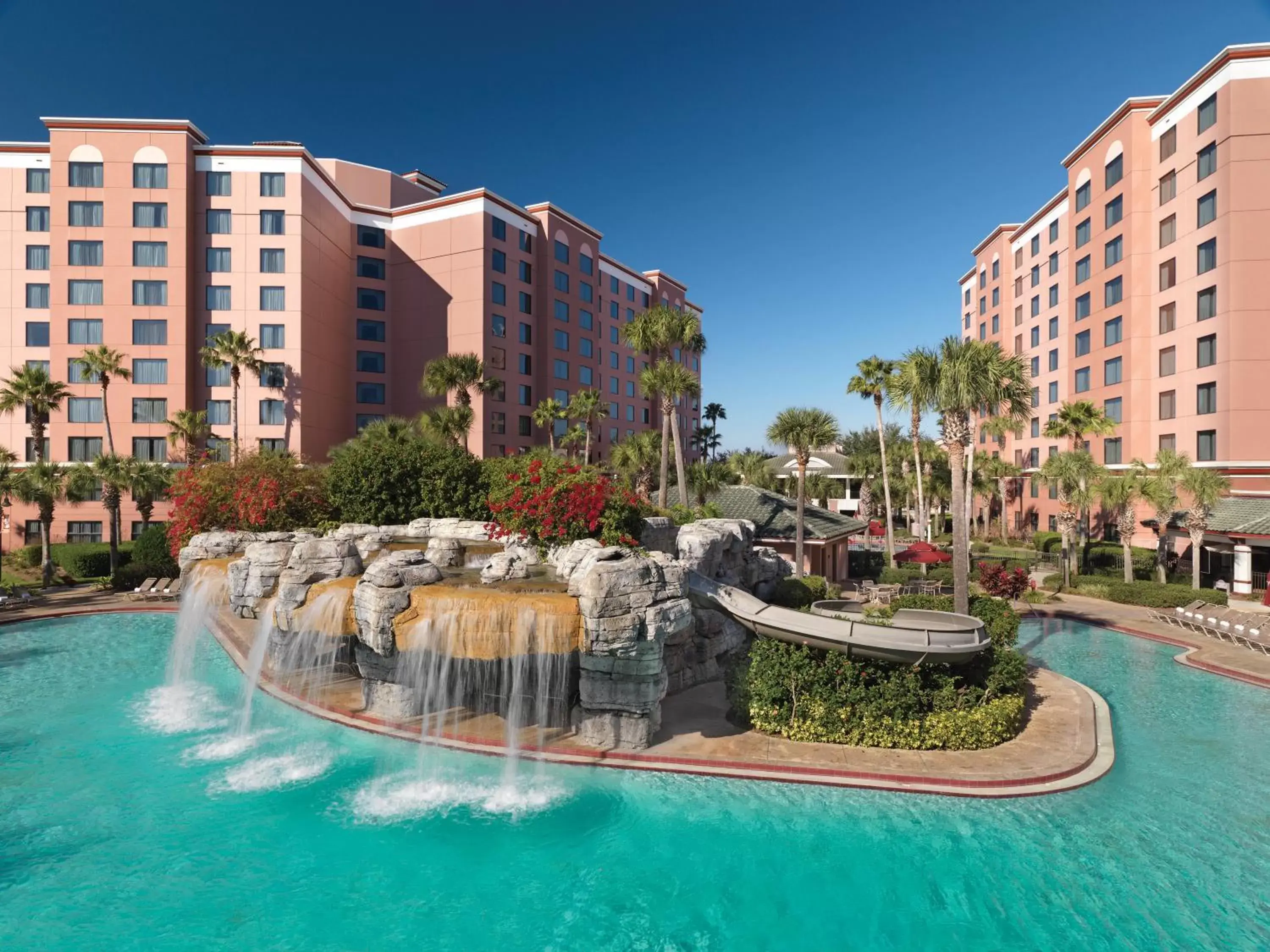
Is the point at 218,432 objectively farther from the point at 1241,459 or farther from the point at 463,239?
the point at 1241,459

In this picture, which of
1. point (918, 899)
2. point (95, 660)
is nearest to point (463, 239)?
point (95, 660)

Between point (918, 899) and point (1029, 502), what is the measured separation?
58105 millimetres

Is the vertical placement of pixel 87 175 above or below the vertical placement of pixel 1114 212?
above

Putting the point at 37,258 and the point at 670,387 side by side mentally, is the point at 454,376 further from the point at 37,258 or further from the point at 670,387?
the point at 37,258

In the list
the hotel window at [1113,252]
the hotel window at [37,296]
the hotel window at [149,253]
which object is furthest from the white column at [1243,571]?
the hotel window at [37,296]

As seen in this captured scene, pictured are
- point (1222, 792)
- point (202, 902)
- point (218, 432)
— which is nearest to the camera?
point (202, 902)

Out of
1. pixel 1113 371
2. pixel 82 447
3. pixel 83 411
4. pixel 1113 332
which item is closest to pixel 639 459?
pixel 1113 371

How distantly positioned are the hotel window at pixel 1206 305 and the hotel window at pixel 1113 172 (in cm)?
1170

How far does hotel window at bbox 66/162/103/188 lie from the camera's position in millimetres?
42125

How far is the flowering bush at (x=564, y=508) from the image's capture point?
1666 cm

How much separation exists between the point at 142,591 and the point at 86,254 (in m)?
27.5

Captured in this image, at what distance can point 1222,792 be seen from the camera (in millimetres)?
12266

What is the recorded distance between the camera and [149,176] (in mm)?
42344

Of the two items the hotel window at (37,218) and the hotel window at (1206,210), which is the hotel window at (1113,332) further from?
the hotel window at (37,218)
